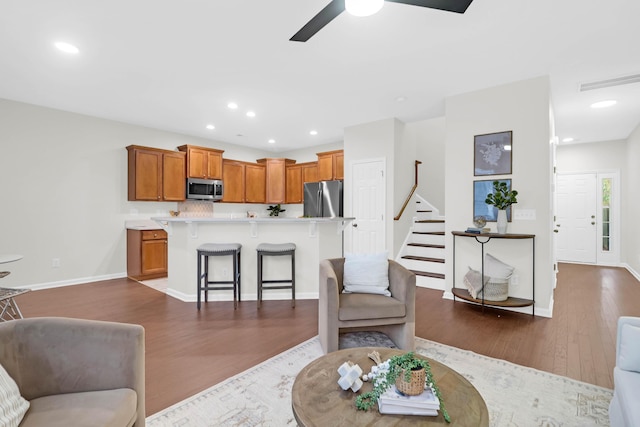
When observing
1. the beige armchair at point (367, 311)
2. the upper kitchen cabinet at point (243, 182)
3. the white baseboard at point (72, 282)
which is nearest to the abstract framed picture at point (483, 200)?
the beige armchair at point (367, 311)

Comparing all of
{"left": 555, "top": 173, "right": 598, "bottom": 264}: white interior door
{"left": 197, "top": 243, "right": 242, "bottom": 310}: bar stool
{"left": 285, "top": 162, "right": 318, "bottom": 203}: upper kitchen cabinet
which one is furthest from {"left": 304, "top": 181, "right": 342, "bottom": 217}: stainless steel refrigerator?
{"left": 555, "top": 173, "right": 598, "bottom": 264}: white interior door

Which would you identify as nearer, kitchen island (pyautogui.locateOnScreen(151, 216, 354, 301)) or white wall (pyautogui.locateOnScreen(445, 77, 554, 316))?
white wall (pyautogui.locateOnScreen(445, 77, 554, 316))

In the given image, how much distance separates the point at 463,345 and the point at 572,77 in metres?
3.36

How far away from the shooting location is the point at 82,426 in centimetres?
109

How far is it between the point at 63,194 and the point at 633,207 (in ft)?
33.1

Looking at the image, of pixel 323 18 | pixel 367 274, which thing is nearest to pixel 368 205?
pixel 367 274

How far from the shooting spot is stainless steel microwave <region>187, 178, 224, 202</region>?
6.18 m

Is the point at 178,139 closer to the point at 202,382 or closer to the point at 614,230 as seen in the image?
the point at 202,382

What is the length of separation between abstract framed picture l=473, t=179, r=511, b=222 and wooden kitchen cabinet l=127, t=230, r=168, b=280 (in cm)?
511

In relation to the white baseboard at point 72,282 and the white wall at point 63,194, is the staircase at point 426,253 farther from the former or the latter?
the white baseboard at point 72,282

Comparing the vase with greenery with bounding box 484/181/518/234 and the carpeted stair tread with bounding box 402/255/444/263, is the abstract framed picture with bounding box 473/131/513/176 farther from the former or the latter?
the carpeted stair tread with bounding box 402/255/444/263

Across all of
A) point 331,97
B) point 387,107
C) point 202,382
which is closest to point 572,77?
point 387,107

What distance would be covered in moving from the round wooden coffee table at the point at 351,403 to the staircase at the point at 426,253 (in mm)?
3348

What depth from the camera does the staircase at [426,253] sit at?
15.5ft
